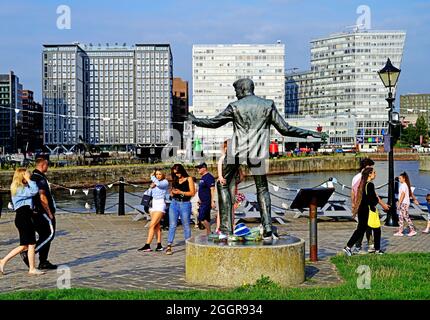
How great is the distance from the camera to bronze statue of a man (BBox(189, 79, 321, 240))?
29.9 ft

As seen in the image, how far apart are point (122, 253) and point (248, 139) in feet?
14.9

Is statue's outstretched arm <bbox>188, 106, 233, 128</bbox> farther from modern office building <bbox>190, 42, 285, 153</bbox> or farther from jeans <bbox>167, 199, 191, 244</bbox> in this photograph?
modern office building <bbox>190, 42, 285, 153</bbox>

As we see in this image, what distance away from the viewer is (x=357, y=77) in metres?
168

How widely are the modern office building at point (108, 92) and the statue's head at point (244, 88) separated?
15181 centimetres

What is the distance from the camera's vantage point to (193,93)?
14988cm

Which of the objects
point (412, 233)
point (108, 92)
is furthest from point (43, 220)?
point (108, 92)

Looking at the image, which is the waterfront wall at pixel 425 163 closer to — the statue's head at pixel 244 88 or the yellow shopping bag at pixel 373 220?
the yellow shopping bag at pixel 373 220

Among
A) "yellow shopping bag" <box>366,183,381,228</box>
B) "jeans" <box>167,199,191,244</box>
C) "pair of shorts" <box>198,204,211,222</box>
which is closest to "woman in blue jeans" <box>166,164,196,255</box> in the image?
"jeans" <box>167,199,191,244</box>

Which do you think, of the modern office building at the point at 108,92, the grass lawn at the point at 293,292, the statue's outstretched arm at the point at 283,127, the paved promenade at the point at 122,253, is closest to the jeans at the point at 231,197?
the statue's outstretched arm at the point at 283,127

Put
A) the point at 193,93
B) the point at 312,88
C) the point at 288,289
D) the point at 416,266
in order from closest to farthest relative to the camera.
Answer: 1. the point at 288,289
2. the point at 416,266
3. the point at 193,93
4. the point at 312,88
